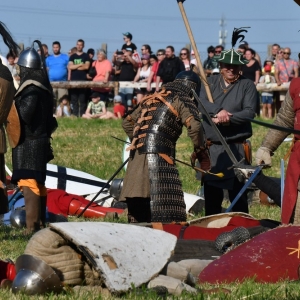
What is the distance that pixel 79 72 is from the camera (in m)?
20.1

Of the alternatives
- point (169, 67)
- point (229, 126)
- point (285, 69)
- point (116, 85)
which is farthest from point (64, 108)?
point (229, 126)

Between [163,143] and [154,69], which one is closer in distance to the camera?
[163,143]

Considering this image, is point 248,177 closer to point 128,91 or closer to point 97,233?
point 97,233

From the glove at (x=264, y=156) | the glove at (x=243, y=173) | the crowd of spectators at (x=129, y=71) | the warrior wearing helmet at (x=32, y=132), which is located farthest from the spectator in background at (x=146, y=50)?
the glove at (x=264, y=156)

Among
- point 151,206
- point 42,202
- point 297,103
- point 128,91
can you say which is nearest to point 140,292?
point 297,103

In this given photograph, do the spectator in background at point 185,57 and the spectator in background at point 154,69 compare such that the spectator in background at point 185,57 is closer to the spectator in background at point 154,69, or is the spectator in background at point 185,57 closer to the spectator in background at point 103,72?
the spectator in background at point 154,69

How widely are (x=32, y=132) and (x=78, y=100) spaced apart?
11430 millimetres

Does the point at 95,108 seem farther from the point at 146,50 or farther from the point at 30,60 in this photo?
the point at 30,60

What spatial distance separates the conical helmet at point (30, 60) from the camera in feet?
28.9

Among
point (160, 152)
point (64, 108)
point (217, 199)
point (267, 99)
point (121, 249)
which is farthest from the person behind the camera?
point (64, 108)

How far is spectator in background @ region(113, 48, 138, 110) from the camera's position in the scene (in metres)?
19.5

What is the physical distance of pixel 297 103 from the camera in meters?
7.30

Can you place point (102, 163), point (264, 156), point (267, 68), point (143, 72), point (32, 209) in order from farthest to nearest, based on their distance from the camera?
point (267, 68) → point (143, 72) → point (102, 163) → point (32, 209) → point (264, 156)

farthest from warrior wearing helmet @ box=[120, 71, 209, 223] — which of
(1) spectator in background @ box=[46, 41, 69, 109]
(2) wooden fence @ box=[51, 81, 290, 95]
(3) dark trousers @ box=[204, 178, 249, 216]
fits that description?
(1) spectator in background @ box=[46, 41, 69, 109]
